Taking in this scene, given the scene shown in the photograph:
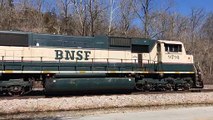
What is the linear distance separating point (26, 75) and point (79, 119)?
608 cm

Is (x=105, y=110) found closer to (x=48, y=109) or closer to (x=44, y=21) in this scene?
(x=48, y=109)

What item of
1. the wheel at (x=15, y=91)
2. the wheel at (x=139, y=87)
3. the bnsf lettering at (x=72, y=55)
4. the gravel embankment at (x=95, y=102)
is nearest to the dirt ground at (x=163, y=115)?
the gravel embankment at (x=95, y=102)

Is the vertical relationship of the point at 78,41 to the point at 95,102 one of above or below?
above

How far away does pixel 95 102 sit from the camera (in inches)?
568

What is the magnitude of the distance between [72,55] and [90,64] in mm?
1099

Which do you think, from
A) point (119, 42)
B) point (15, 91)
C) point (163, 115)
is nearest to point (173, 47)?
point (119, 42)

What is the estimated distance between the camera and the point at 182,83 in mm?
20484

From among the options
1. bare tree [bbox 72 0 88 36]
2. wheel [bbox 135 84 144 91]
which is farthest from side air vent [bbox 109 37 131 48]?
bare tree [bbox 72 0 88 36]

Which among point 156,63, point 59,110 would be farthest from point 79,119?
point 156,63

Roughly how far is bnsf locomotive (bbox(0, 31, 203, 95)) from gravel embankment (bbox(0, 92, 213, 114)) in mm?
2014

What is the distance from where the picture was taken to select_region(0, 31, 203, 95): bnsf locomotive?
15953 mm

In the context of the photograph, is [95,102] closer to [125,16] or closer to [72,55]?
[72,55]

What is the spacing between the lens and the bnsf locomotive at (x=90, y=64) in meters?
16.0

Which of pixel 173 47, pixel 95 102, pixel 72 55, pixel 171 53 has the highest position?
pixel 173 47
